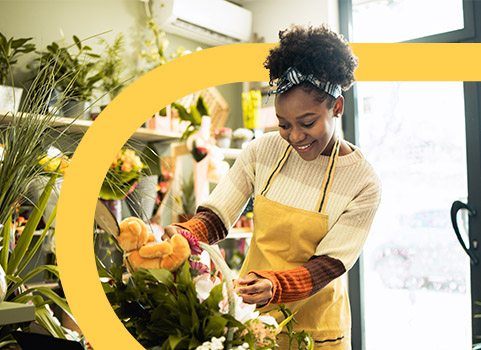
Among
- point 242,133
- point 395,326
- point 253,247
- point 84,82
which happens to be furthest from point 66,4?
point 395,326

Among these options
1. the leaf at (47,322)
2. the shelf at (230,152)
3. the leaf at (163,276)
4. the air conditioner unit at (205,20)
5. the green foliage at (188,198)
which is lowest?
the leaf at (47,322)

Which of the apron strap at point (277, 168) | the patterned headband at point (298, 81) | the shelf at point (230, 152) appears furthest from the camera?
the shelf at point (230, 152)

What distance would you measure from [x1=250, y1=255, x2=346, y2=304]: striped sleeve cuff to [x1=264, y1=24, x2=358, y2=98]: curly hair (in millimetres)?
463

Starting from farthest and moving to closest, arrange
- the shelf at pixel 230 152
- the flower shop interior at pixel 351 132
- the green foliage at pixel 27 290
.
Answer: the shelf at pixel 230 152
the flower shop interior at pixel 351 132
the green foliage at pixel 27 290

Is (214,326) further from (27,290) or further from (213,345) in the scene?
(27,290)

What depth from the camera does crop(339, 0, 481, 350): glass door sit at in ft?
10.1

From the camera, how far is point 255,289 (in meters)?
1.05

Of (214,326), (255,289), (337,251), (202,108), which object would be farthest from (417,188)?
(214,326)

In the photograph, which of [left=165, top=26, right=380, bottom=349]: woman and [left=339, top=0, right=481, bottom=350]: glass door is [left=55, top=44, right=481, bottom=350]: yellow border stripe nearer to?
[left=165, top=26, right=380, bottom=349]: woman

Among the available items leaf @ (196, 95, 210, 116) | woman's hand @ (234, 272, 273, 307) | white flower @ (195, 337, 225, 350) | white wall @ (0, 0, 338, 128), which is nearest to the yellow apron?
woman's hand @ (234, 272, 273, 307)

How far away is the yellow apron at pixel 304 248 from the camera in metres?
1.43

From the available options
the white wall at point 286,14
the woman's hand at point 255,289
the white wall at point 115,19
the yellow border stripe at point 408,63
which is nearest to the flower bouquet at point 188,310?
the woman's hand at point 255,289

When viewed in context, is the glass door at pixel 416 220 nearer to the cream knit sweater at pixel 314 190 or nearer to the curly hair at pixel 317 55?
the cream knit sweater at pixel 314 190

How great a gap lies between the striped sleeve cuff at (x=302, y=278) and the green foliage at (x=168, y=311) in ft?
0.98
